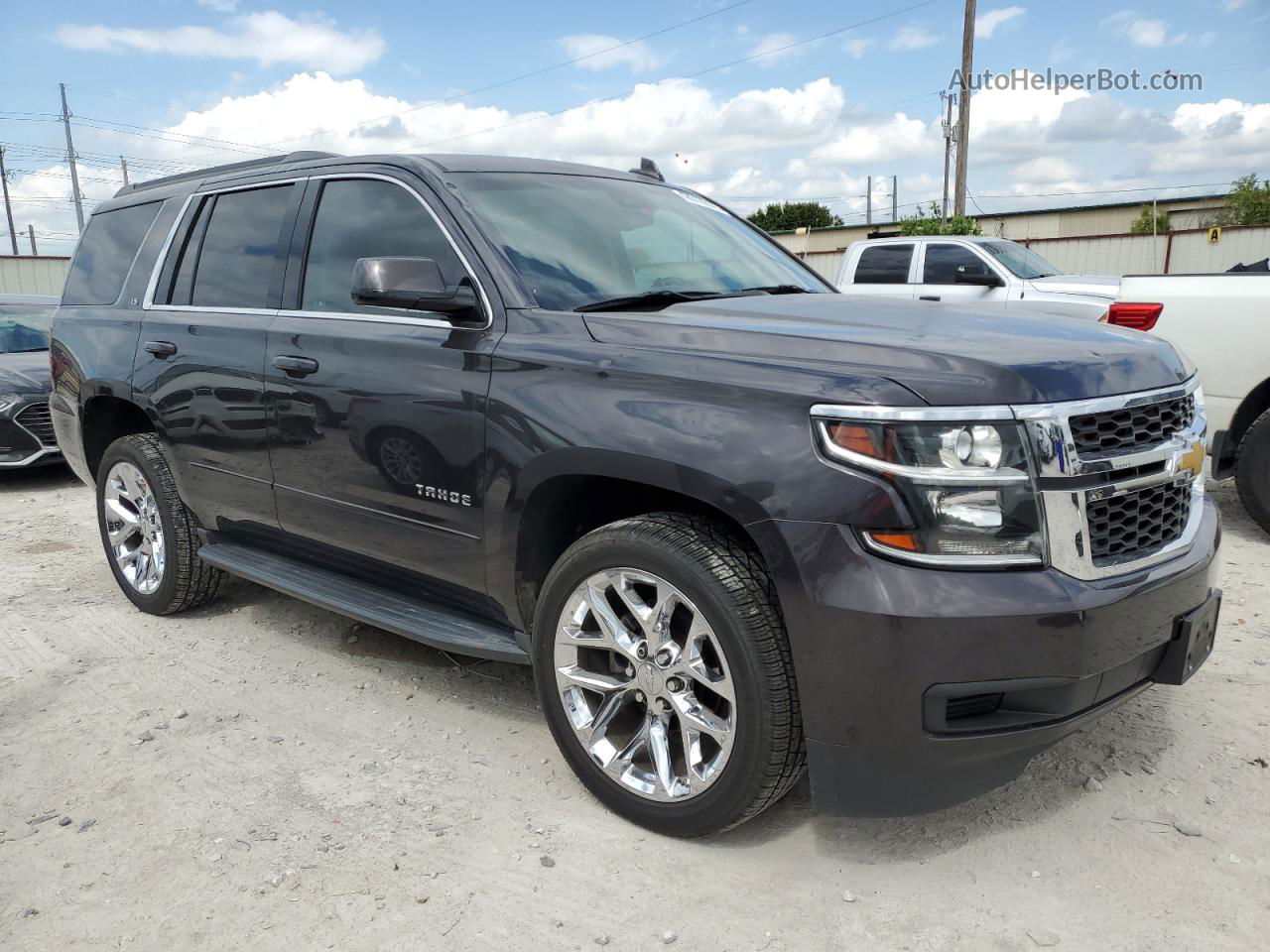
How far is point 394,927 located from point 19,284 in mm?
35814

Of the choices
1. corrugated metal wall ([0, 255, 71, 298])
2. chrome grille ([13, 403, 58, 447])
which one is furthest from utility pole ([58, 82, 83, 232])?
chrome grille ([13, 403, 58, 447])

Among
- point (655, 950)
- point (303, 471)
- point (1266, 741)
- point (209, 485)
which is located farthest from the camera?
point (209, 485)

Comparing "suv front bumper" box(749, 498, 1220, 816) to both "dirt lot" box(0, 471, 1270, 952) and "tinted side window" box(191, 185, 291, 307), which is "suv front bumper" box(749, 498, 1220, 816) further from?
"tinted side window" box(191, 185, 291, 307)

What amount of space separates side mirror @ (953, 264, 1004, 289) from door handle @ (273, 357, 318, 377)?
7.57 meters

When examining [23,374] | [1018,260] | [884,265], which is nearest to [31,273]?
[23,374]

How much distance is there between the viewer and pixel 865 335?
2557 millimetres

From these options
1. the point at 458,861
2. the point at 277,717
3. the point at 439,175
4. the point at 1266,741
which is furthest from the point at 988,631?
the point at 277,717

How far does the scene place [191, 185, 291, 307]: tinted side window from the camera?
12.8 feet

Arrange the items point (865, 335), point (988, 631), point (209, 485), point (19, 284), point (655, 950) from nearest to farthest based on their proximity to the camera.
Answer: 1. point (988, 631)
2. point (655, 950)
3. point (865, 335)
4. point (209, 485)
5. point (19, 284)

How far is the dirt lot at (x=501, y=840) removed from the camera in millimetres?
2418

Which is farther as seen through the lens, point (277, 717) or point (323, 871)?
point (277, 717)

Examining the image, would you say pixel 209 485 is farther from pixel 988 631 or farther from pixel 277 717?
pixel 988 631

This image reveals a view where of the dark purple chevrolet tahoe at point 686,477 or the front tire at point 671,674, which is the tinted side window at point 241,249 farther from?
the front tire at point 671,674

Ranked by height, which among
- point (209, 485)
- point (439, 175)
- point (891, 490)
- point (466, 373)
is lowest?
point (209, 485)
